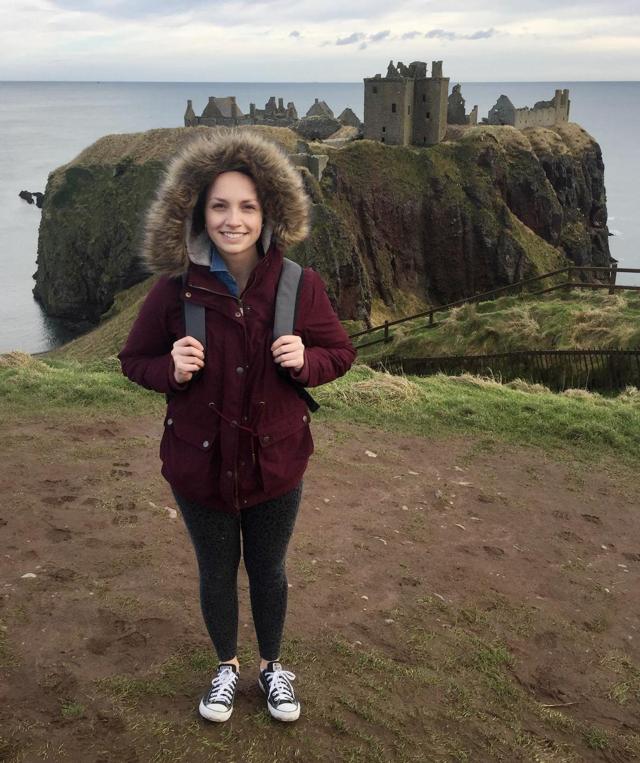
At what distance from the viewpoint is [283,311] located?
11.1ft

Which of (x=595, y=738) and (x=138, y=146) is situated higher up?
(x=138, y=146)

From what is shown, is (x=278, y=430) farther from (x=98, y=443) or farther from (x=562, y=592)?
(x=98, y=443)

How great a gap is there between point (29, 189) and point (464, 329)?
9757cm

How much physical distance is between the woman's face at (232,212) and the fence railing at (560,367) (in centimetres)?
1143

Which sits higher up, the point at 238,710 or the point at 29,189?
the point at 29,189

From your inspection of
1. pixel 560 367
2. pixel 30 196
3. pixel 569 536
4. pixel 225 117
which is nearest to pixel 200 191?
pixel 569 536

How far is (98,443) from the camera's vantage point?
855cm

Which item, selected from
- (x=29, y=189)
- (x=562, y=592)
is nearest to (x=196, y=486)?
(x=562, y=592)

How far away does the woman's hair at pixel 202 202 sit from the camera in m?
3.41

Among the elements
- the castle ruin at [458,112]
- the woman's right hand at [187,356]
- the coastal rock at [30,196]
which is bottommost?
the woman's right hand at [187,356]

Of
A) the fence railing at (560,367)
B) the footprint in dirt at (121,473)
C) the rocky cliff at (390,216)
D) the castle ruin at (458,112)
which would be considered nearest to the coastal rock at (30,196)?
the rocky cliff at (390,216)

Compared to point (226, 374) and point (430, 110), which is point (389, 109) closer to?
point (430, 110)

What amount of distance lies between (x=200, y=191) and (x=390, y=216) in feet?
164

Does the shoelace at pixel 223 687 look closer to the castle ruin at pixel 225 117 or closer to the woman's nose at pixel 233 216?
the woman's nose at pixel 233 216
